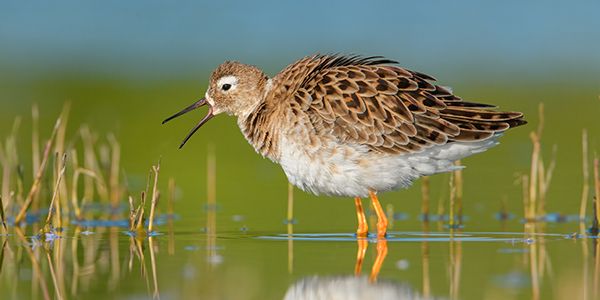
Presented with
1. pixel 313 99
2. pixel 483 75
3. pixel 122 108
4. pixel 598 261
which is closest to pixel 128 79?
pixel 122 108

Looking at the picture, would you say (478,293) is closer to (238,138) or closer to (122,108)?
(238,138)

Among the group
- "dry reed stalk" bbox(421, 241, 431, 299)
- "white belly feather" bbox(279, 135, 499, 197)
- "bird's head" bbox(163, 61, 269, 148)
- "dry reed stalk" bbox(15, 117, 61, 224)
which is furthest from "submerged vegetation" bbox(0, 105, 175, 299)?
"dry reed stalk" bbox(421, 241, 431, 299)

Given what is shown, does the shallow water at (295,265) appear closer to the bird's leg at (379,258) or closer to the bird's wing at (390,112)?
the bird's leg at (379,258)

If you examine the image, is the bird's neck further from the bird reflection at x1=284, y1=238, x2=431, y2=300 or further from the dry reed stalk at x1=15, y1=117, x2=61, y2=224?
the bird reflection at x1=284, y1=238, x2=431, y2=300

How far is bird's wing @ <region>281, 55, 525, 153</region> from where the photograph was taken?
13.3 metres

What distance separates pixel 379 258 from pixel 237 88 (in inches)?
154

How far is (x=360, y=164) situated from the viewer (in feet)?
44.0

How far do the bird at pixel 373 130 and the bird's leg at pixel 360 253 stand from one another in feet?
1.32

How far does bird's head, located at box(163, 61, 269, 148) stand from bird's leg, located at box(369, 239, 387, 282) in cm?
278

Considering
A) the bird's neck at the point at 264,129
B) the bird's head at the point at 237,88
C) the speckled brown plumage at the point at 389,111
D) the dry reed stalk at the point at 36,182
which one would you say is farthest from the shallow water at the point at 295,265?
the bird's head at the point at 237,88

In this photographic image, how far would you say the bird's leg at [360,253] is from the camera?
11.3 m

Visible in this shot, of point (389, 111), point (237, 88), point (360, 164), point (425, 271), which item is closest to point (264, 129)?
point (237, 88)

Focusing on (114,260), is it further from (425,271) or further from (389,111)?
(389,111)

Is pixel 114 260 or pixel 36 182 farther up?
→ pixel 36 182
